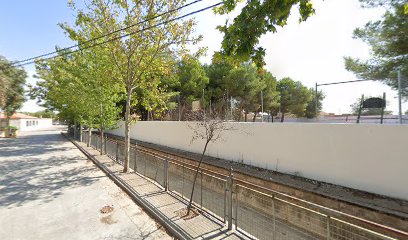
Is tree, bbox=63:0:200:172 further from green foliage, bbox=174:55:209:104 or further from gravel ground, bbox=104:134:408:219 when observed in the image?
green foliage, bbox=174:55:209:104

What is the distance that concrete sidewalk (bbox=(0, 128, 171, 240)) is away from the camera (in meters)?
4.95

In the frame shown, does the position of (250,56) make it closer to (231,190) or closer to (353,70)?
(231,190)

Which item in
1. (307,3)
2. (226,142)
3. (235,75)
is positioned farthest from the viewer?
(235,75)

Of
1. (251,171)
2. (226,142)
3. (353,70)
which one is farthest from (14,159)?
(353,70)

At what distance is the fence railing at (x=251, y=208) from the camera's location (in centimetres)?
366

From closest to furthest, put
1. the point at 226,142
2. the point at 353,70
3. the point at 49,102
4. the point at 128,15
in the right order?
1. the point at 128,15
2. the point at 226,142
3. the point at 353,70
4. the point at 49,102

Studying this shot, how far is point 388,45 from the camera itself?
10.8 metres

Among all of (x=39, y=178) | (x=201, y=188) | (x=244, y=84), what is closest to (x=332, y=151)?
(x=201, y=188)

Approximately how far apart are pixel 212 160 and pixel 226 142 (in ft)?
3.91

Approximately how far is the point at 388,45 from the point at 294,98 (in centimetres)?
3296

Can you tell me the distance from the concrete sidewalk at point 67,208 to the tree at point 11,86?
19460 millimetres

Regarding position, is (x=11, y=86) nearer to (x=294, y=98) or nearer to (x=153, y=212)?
(x=153, y=212)

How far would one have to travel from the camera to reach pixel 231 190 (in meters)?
5.11

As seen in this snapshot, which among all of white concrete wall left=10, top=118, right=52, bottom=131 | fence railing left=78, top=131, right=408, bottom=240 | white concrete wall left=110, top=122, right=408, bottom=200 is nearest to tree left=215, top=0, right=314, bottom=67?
fence railing left=78, top=131, right=408, bottom=240
